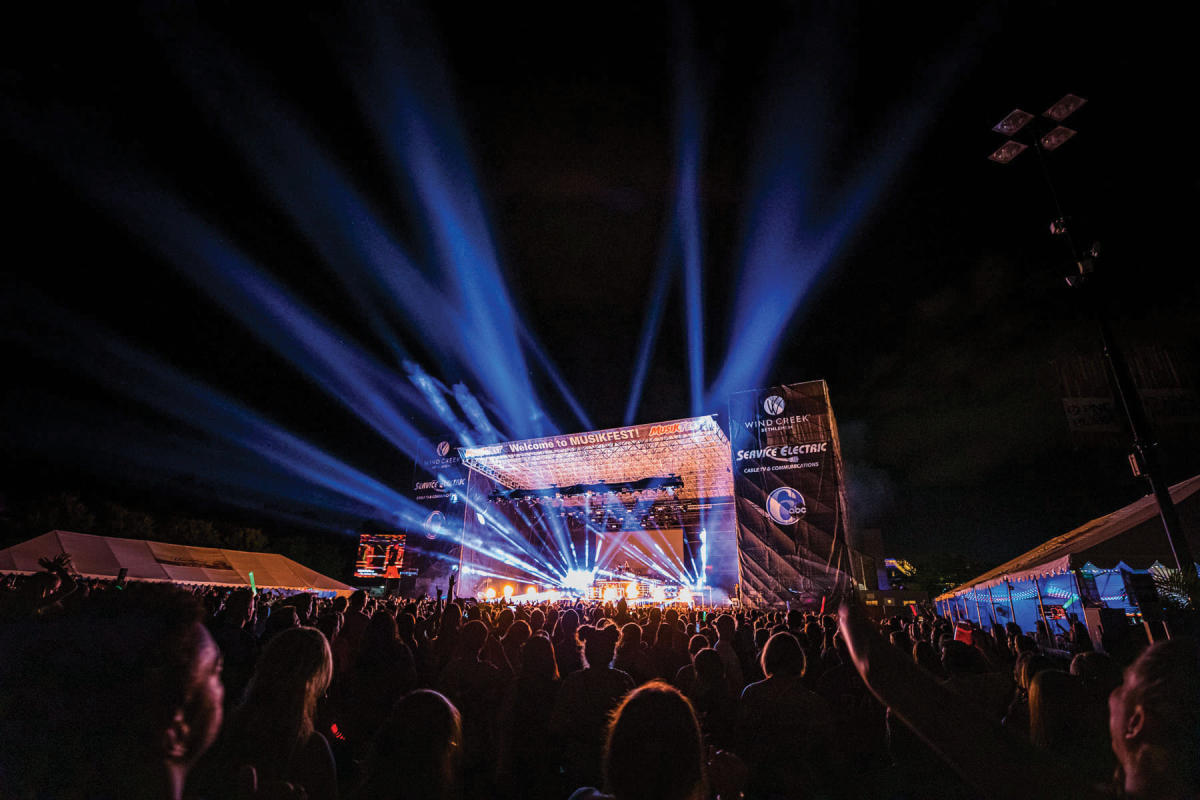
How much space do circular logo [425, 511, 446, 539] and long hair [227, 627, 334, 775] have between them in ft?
80.1

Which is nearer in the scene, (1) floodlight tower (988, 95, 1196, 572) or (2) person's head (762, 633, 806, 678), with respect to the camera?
(2) person's head (762, 633, 806, 678)

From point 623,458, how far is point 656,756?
22935 mm

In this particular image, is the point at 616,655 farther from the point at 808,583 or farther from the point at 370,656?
the point at 808,583

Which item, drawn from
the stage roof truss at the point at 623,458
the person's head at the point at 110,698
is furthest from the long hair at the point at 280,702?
the stage roof truss at the point at 623,458

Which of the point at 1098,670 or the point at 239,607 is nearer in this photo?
the point at 1098,670

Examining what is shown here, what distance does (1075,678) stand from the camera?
2.61 m

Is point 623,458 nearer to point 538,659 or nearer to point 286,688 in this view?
point 538,659

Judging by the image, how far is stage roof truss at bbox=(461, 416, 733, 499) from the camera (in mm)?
21547

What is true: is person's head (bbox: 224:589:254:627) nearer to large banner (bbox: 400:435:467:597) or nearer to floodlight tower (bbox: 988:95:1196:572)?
floodlight tower (bbox: 988:95:1196:572)

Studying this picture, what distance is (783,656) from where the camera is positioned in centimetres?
392

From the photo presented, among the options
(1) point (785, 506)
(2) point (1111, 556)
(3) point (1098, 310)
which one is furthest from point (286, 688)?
(1) point (785, 506)

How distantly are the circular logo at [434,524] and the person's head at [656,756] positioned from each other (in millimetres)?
25813

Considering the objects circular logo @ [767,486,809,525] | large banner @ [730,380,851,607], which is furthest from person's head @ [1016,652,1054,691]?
circular logo @ [767,486,809,525]

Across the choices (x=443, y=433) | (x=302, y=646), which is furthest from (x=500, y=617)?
(x=443, y=433)
